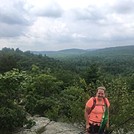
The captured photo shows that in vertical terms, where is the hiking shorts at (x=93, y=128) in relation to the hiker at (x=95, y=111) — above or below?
below

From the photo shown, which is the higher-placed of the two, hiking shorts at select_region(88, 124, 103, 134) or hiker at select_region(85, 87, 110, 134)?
hiker at select_region(85, 87, 110, 134)

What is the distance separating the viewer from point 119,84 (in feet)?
43.7

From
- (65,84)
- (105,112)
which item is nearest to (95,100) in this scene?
(105,112)

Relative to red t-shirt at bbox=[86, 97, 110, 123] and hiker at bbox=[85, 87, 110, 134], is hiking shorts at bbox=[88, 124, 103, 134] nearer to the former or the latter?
hiker at bbox=[85, 87, 110, 134]

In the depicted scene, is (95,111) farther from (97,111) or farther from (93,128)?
(93,128)

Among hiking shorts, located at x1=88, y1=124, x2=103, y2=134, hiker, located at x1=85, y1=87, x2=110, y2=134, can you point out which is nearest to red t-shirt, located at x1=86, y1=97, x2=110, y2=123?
Answer: hiker, located at x1=85, y1=87, x2=110, y2=134

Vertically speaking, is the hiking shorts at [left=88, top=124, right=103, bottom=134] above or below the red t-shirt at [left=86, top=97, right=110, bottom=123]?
below

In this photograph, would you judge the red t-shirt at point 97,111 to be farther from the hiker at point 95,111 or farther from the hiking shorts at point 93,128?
the hiking shorts at point 93,128

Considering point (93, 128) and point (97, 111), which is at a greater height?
point (97, 111)

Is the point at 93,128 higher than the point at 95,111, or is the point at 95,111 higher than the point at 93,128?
the point at 95,111

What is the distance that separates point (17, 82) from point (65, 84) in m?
19.4

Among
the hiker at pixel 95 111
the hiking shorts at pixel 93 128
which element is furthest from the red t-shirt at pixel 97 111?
the hiking shorts at pixel 93 128

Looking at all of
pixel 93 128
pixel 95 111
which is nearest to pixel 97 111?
pixel 95 111

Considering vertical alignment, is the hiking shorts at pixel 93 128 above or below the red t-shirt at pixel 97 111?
below
